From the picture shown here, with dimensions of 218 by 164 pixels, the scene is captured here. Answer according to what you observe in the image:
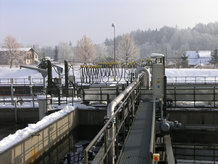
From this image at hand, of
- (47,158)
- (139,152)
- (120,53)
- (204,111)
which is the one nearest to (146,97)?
(204,111)

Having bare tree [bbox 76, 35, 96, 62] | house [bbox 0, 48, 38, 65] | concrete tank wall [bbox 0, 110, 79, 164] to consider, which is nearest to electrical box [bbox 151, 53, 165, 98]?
concrete tank wall [bbox 0, 110, 79, 164]

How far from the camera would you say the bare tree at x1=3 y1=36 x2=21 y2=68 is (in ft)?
240

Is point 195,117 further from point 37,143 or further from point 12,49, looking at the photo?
point 12,49

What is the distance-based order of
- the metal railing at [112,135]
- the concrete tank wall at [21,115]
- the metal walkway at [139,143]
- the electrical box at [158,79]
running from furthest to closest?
1. the concrete tank wall at [21,115]
2. the electrical box at [158,79]
3. the metal walkway at [139,143]
4. the metal railing at [112,135]

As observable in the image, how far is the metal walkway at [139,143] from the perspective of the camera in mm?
5656

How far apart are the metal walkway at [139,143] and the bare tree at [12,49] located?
66.2m

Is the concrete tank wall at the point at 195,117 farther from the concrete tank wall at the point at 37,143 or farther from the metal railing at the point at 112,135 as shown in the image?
the concrete tank wall at the point at 37,143

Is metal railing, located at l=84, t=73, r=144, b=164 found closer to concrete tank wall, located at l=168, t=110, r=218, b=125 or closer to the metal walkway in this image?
the metal walkway

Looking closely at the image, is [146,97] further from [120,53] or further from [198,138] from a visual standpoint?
[120,53]

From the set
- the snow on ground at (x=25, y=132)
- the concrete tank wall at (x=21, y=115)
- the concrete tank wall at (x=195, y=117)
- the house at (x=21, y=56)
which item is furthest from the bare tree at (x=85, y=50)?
the snow on ground at (x=25, y=132)

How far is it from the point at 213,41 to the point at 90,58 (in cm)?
12473

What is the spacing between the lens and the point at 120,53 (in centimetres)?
7444

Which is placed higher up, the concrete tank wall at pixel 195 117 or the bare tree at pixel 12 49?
the bare tree at pixel 12 49

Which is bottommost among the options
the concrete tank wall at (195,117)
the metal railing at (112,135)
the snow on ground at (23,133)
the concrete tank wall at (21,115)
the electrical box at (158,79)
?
the concrete tank wall at (21,115)
